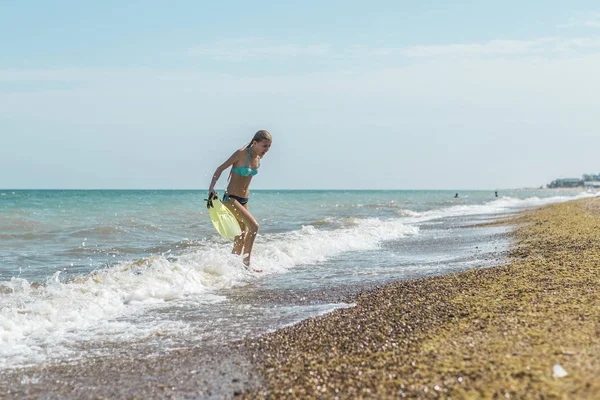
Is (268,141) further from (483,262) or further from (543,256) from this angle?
(543,256)

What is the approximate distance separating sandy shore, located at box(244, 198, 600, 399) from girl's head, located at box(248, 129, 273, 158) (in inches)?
145

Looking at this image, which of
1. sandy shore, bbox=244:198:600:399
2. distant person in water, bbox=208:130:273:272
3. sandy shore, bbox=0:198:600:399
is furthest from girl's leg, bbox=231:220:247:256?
sandy shore, bbox=0:198:600:399

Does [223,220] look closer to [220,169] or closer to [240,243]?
[240,243]

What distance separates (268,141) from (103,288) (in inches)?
142

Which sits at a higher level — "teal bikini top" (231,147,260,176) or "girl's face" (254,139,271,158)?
"girl's face" (254,139,271,158)

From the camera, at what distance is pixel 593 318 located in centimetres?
430

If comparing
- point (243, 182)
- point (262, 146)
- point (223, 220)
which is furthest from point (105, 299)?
point (262, 146)

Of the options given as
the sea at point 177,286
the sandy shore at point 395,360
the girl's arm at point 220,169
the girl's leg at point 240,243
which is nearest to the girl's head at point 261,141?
the girl's arm at point 220,169

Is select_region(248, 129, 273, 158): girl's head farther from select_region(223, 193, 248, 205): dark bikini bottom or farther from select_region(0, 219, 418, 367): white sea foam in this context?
select_region(0, 219, 418, 367): white sea foam

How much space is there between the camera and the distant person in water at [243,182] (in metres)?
9.40

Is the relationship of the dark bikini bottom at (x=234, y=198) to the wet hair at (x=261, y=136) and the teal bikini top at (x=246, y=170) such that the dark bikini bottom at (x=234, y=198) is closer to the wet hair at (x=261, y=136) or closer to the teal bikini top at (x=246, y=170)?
the teal bikini top at (x=246, y=170)

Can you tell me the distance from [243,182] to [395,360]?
6.30m

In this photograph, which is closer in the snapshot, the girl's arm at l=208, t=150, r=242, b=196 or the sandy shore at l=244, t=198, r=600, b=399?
the sandy shore at l=244, t=198, r=600, b=399

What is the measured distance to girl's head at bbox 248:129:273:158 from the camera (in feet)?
30.7
